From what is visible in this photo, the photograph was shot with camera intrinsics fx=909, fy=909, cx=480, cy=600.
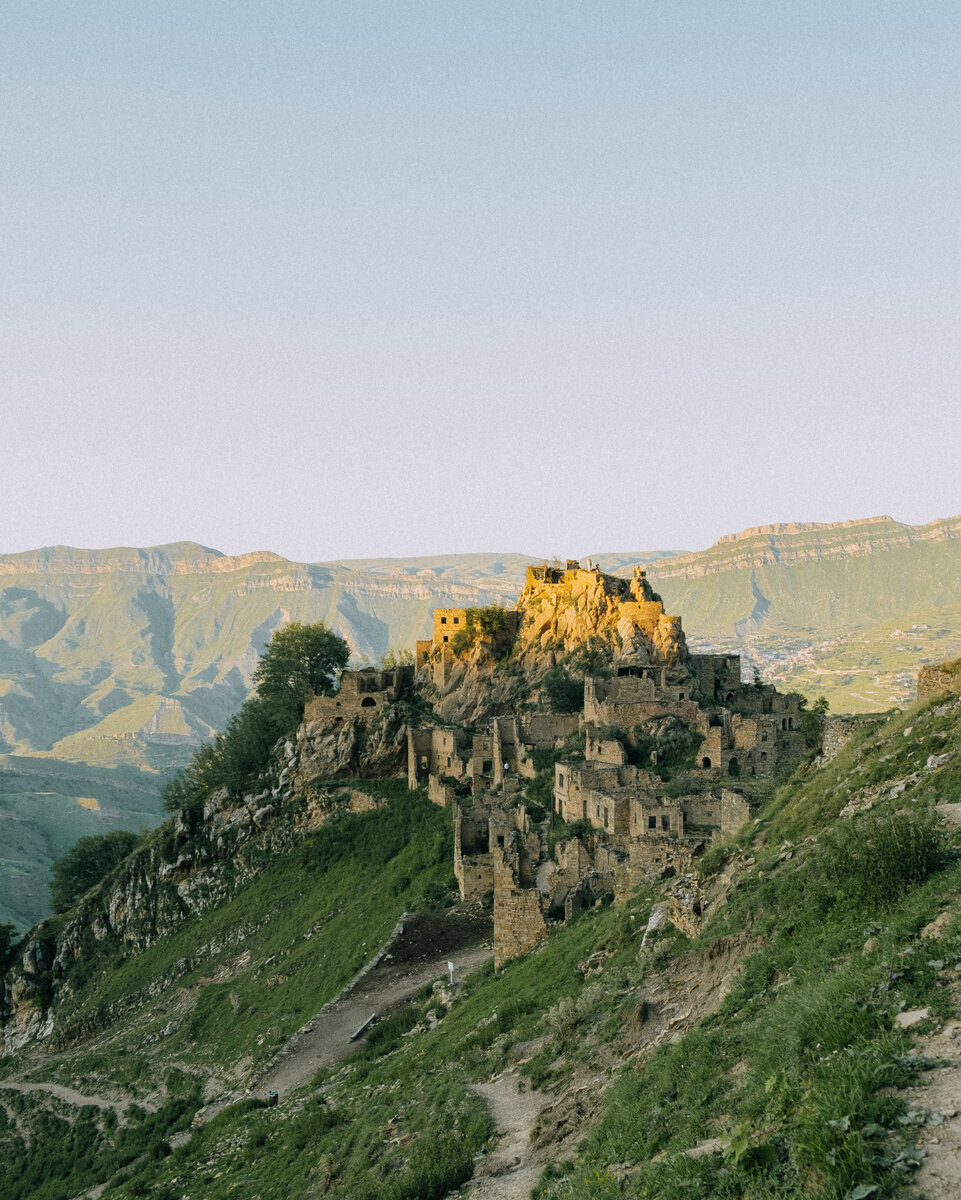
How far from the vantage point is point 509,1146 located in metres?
16.5

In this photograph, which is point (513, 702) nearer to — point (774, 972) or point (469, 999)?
point (469, 999)

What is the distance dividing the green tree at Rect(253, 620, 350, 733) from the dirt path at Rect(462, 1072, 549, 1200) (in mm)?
65163

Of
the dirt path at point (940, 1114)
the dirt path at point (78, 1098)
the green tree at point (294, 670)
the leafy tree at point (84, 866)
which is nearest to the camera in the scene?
the dirt path at point (940, 1114)

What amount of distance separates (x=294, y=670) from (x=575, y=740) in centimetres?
3898

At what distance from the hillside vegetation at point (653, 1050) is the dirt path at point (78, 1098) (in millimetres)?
299

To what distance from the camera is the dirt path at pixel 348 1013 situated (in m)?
36.2

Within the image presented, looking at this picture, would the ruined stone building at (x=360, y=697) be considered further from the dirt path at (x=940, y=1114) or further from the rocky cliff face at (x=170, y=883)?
the dirt path at (x=940, y=1114)

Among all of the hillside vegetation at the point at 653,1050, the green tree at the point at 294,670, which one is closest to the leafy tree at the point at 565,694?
the hillside vegetation at the point at 653,1050

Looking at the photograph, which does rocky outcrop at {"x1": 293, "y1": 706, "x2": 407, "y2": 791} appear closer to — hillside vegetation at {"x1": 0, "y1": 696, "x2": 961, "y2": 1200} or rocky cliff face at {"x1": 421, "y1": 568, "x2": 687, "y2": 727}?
rocky cliff face at {"x1": 421, "y1": 568, "x2": 687, "y2": 727}

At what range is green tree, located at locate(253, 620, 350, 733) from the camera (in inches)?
3364

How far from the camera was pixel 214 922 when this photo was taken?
2623 inches

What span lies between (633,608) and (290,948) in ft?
111

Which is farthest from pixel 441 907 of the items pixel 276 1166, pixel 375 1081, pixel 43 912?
pixel 43 912

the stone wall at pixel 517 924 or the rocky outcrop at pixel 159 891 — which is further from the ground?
the stone wall at pixel 517 924
